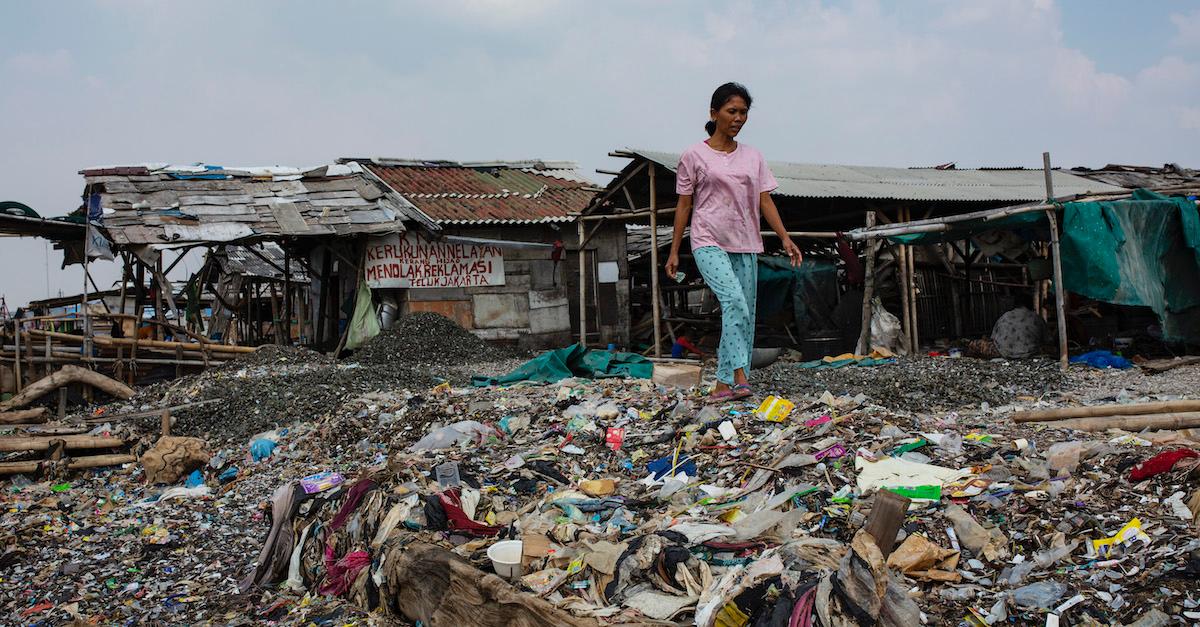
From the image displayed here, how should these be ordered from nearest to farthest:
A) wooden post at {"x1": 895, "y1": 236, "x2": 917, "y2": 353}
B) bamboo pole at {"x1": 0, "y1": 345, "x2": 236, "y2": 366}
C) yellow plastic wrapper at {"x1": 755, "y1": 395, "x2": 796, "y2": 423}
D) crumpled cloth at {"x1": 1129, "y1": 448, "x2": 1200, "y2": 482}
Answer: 1. crumpled cloth at {"x1": 1129, "y1": 448, "x2": 1200, "y2": 482}
2. yellow plastic wrapper at {"x1": 755, "y1": 395, "x2": 796, "y2": 423}
3. wooden post at {"x1": 895, "y1": 236, "x2": 917, "y2": 353}
4. bamboo pole at {"x1": 0, "y1": 345, "x2": 236, "y2": 366}

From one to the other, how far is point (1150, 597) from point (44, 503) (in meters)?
6.52

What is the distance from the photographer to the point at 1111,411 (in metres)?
4.43

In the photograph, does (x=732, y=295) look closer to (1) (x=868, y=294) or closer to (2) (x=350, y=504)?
(2) (x=350, y=504)

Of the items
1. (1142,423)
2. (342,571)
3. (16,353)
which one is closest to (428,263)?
(16,353)

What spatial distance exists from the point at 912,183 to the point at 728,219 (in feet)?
31.8

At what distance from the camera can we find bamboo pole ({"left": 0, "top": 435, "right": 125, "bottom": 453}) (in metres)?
6.93

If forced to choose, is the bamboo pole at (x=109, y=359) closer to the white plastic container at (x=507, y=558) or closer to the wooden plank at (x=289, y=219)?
the wooden plank at (x=289, y=219)

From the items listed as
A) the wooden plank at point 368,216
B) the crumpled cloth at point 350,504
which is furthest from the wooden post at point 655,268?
the crumpled cloth at point 350,504

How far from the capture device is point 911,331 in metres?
10.4

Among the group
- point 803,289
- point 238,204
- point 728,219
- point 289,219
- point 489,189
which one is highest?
point 489,189

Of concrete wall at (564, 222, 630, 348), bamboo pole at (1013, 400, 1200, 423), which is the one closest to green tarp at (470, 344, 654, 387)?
bamboo pole at (1013, 400, 1200, 423)

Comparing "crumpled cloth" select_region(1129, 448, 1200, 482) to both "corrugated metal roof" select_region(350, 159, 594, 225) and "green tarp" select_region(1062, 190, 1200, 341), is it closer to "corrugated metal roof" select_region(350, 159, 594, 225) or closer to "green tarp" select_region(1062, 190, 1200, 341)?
"green tarp" select_region(1062, 190, 1200, 341)

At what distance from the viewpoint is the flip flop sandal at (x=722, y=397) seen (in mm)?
4730

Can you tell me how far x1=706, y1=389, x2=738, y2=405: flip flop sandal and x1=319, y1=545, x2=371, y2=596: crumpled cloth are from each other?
2016 millimetres
